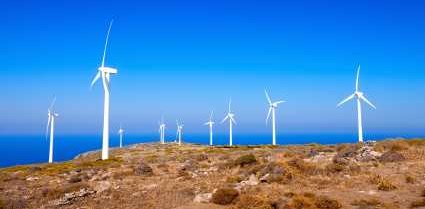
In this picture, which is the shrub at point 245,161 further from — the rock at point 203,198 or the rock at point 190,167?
the rock at point 203,198

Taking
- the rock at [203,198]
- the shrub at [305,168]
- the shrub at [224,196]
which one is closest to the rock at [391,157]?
the shrub at [305,168]

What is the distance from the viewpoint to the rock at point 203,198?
1014 inches

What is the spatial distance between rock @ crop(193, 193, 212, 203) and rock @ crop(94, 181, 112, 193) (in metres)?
7.69

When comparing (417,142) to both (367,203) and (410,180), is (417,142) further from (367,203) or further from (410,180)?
(367,203)

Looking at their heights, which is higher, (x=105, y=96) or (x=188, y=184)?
(x=105, y=96)

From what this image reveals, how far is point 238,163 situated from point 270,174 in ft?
28.9

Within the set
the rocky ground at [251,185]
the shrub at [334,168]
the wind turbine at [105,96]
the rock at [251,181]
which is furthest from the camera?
the wind turbine at [105,96]

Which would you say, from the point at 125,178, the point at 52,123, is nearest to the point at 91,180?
the point at 125,178

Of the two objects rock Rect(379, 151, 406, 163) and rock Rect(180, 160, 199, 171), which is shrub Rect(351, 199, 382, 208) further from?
rock Rect(180, 160, 199, 171)

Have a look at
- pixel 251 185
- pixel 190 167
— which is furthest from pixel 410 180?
pixel 190 167

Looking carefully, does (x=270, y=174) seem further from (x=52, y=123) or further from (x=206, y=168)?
(x=52, y=123)

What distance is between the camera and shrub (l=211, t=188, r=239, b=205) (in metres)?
24.9

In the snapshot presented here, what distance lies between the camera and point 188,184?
105 feet

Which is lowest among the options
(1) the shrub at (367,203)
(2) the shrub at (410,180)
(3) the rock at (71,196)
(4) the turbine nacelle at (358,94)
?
(3) the rock at (71,196)
